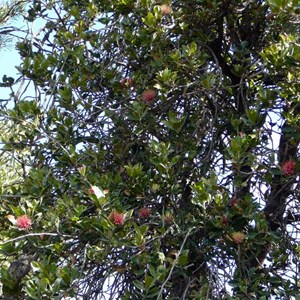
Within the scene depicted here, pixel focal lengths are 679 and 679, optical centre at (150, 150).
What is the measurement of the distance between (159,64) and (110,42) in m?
0.33

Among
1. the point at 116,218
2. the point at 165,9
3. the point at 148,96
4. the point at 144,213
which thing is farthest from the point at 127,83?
the point at 116,218

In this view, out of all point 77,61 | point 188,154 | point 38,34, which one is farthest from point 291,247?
point 38,34

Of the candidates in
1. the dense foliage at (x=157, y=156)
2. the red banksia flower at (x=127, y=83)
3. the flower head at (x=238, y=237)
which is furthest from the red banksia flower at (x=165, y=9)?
the flower head at (x=238, y=237)

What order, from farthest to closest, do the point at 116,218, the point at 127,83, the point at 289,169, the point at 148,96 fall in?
1. the point at 127,83
2. the point at 148,96
3. the point at 289,169
4. the point at 116,218

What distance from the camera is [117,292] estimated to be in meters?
2.24

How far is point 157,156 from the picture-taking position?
212 cm

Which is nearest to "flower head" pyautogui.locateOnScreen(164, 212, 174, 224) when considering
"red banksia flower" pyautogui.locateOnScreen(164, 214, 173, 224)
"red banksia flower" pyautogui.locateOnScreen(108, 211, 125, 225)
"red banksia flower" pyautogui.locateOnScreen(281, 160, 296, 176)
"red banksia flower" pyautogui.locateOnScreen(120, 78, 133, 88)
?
"red banksia flower" pyautogui.locateOnScreen(164, 214, 173, 224)

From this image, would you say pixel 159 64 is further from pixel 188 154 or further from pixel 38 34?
pixel 38 34

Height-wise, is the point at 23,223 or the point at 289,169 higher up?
the point at 289,169

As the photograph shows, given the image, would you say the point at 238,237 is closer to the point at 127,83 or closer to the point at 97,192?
the point at 97,192

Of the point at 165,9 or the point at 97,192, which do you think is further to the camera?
the point at 165,9

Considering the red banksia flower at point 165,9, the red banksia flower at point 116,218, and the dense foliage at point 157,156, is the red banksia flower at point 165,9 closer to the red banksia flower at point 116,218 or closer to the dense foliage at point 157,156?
the dense foliage at point 157,156

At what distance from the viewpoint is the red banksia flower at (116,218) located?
1.92 meters

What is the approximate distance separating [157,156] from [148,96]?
268 mm
